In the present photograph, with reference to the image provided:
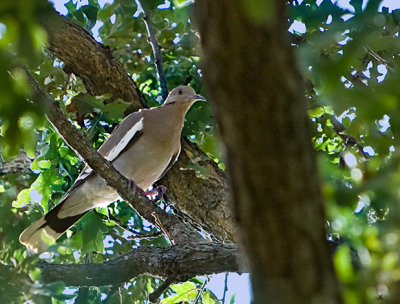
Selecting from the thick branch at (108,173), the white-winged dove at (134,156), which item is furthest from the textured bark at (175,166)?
the thick branch at (108,173)

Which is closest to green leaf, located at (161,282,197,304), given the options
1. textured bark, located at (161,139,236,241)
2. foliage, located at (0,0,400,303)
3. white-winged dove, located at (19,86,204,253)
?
foliage, located at (0,0,400,303)

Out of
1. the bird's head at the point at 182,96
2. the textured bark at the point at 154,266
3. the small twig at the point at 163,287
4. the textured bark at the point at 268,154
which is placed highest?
the textured bark at the point at 268,154

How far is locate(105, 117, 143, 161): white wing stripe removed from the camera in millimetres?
4844

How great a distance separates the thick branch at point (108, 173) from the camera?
122 inches

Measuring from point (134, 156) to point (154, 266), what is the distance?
1731mm

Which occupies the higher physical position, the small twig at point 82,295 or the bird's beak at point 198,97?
the small twig at point 82,295

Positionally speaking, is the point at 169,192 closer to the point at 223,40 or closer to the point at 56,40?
the point at 56,40

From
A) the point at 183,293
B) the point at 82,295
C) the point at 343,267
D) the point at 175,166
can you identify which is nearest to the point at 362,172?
the point at 343,267

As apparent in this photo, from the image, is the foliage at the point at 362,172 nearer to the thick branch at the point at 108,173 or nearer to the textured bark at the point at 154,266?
the thick branch at the point at 108,173

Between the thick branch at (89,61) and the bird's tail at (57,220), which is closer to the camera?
the thick branch at (89,61)

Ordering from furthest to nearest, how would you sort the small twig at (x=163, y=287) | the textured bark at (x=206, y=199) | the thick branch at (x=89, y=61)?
1. the thick branch at (x=89, y=61)
2. the textured bark at (x=206, y=199)
3. the small twig at (x=163, y=287)

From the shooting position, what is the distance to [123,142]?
4867 mm

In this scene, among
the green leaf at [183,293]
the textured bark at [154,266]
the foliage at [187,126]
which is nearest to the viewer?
the foliage at [187,126]

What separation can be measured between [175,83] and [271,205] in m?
4.41
